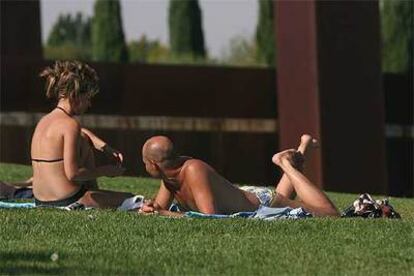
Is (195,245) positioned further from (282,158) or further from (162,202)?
(282,158)

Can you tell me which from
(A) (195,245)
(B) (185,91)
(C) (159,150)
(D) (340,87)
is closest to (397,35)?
(B) (185,91)

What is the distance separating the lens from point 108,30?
35281 mm

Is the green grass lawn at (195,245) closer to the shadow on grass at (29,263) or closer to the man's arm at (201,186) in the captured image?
the shadow on grass at (29,263)

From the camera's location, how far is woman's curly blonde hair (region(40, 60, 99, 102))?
9.30 metres

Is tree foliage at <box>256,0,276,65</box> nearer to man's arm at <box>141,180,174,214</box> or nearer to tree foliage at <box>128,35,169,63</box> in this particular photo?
tree foliage at <box>128,35,169,63</box>

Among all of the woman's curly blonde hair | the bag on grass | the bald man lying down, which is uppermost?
the woman's curly blonde hair

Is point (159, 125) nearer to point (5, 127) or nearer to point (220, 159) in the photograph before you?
point (220, 159)

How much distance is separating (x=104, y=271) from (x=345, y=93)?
38.2 feet

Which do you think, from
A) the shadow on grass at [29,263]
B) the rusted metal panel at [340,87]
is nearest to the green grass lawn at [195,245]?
the shadow on grass at [29,263]

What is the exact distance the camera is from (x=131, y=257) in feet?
22.9

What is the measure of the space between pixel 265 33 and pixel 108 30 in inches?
203

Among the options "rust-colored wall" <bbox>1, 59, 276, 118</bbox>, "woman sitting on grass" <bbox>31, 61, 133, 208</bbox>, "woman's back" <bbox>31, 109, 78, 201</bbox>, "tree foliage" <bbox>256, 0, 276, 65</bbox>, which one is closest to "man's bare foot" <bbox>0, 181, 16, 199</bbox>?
"woman sitting on grass" <bbox>31, 61, 133, 208</bbox>

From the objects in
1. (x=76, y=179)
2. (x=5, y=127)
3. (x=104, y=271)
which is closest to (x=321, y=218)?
(x=76, y=179)

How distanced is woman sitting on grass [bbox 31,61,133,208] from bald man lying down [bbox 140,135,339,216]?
536mm
